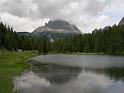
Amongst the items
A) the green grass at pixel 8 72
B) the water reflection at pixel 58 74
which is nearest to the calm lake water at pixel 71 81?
the water reflection at pixel 58 74

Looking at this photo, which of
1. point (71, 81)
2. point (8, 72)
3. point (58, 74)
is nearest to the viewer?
point (71, 81)

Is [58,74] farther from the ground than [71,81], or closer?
farther from the ground

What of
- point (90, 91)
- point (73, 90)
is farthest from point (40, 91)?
point (90, 91)

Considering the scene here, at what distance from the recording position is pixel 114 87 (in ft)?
160

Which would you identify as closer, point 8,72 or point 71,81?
point 71,81

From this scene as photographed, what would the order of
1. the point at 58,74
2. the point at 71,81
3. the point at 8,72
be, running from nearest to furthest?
the point at 71,81 < the point at 8,72 < the point at 58,74

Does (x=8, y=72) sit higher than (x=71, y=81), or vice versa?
(x=8, y=72)

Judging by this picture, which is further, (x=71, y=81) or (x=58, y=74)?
(x=58, y=74)

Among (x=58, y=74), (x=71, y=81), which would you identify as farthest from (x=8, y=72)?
(x=71, y=81)

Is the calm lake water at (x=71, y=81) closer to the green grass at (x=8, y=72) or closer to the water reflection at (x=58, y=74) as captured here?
the water reflection at (x=58, y=74)

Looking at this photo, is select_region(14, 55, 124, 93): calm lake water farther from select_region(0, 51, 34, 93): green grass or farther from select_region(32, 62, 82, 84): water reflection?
select_region(0, 51, 34, 93): green grass

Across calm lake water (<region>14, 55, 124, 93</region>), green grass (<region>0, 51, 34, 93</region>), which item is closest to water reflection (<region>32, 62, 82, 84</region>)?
calm lake water (<region>14, 55, 124, 93</region>)

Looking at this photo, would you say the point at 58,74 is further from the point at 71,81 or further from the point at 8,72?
the point at 8,72

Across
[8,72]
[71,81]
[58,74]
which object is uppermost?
[8,72]
